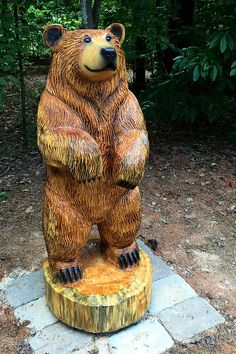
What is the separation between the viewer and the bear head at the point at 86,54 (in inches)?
78.2

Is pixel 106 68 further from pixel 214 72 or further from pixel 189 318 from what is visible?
pixel 214 72

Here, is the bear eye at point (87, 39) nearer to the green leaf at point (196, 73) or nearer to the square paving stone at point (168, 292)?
the square paving stone at point (168, 292)

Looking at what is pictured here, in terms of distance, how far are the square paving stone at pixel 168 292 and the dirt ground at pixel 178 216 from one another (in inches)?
5.3

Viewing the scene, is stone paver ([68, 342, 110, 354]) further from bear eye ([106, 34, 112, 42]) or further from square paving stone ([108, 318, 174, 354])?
bear eye ([106, 34, 112, 42])

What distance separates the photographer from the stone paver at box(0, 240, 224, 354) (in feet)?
7.61

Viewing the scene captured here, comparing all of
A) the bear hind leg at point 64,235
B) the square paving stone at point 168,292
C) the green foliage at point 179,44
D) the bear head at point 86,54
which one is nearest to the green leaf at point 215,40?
the green foliage at point 179,44

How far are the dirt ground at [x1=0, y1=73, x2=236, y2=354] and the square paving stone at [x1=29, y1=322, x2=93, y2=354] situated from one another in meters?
0.09

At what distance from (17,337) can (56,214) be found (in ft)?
2.47

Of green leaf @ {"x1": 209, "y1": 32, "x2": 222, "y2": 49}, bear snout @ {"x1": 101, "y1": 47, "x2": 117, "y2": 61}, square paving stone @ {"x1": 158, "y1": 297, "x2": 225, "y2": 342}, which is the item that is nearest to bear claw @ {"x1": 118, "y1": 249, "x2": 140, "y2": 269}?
square paving stone @ {"x1": 158, "y1": 297, "x2": 225, "y2": 342}

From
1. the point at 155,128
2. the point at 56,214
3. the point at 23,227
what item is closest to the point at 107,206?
the point at 56,214

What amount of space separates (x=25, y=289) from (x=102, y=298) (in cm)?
70

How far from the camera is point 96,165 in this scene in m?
2.08

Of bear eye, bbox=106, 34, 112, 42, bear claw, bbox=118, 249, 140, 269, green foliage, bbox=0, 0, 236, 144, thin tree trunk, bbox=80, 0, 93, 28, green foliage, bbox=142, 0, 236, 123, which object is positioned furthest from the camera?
green foliage, bbox=142, 0, 236, 123

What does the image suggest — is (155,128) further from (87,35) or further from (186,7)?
(87,35)
